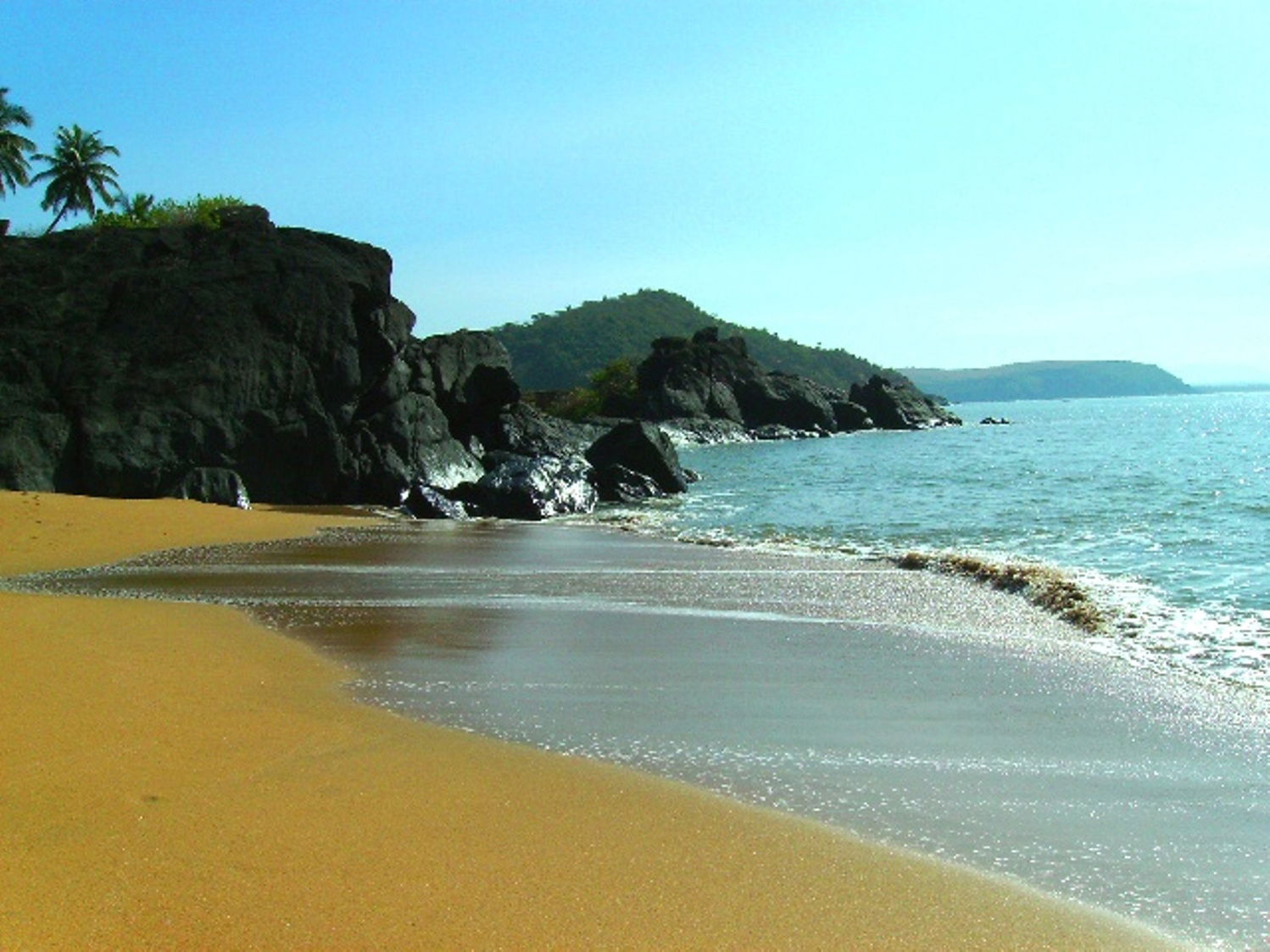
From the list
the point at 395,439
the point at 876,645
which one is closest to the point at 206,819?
the point at 876,645

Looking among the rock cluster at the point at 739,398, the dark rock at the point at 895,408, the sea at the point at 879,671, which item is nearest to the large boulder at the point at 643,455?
the sea at the point at 879,671

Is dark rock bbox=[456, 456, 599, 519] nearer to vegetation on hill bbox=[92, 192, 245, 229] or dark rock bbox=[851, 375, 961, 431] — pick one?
vegetation on hill bbox=[92, 192, 245, 229]

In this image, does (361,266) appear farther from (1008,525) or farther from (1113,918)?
(1113,918)

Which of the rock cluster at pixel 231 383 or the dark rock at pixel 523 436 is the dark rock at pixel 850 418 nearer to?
the dark rock at pixel 523 436

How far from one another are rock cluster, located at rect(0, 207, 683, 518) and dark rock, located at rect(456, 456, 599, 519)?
5 cm

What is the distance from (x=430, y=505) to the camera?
78.2 feet

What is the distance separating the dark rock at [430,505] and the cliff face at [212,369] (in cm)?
189

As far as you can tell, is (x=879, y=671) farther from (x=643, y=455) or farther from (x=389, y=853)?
(x=643, y=455)

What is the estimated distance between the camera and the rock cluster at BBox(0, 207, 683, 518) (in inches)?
920

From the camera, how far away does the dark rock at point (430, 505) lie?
23.8m

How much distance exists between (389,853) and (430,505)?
2034 cm

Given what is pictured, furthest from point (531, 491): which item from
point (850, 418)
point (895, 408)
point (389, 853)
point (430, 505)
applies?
point (895, 408)

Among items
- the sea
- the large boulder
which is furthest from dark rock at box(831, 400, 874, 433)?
the sea

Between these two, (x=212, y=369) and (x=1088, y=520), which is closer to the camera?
(x=1088, y=520)
